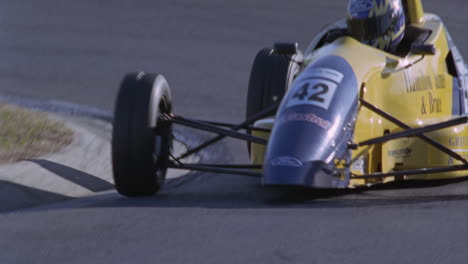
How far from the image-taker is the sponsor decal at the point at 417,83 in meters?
8.77

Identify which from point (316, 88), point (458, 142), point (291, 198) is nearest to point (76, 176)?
point (291, 198)

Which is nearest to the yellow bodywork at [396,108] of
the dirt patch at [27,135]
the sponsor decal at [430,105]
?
the sponsor decal at [430,105]

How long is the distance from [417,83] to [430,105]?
0.29 m

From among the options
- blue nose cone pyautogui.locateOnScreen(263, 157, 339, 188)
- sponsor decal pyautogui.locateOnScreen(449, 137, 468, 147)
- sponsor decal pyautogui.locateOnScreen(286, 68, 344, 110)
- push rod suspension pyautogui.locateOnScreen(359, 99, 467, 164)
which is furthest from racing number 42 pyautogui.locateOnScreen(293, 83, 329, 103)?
sponsor decal pyautogui.locateOnScreen(449, 137, 468, 147)

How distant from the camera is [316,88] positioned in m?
7.70

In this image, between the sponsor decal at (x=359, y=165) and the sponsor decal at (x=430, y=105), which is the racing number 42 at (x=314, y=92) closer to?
the sponsor decal at (x=359, y=165)

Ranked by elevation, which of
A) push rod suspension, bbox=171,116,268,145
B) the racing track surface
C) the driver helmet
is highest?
the driver helmet

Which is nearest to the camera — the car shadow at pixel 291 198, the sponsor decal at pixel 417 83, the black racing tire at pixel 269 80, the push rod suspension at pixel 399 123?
the car shadow at pixel 291 198

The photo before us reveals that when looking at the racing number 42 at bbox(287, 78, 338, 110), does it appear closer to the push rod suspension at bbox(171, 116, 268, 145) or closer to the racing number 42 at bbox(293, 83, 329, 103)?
the racing number 42 at bbox(293, 83, 329, 103)

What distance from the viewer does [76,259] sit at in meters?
5.77

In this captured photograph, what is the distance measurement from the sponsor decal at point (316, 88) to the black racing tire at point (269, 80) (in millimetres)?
1520

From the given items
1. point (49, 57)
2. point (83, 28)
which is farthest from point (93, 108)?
point (83, 28)

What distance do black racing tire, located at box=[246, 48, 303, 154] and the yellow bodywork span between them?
2.41 feet

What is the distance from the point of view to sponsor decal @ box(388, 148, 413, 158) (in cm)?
825
